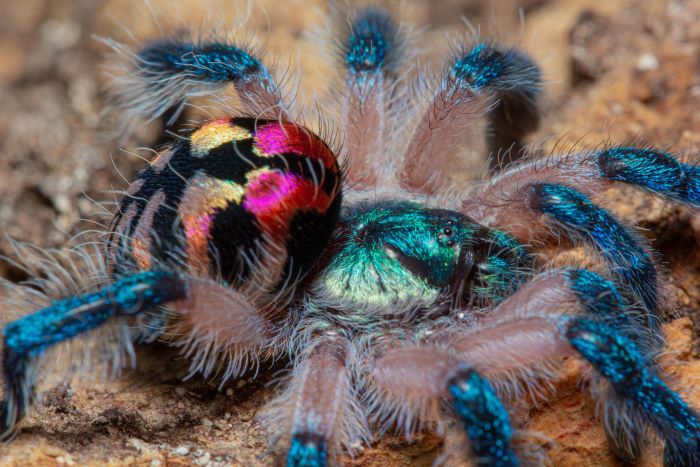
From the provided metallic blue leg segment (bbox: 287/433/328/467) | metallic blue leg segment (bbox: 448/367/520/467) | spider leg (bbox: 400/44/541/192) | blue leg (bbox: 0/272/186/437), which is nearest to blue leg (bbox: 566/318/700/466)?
metallic blue leg segment (bbox: 448/367/520/467)

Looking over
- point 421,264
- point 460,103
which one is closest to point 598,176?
point 460,103

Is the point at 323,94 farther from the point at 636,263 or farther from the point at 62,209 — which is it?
the point at 636,263

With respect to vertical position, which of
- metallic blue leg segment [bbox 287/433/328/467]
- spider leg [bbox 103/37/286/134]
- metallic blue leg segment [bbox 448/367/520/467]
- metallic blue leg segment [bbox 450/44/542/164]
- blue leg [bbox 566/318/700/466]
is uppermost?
metallic blue leg segment [bbox 450/44/542/164]

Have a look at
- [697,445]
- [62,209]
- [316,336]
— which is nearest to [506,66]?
[316,336]

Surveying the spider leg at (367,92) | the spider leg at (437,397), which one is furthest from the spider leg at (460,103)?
the spider leg at (437,397)

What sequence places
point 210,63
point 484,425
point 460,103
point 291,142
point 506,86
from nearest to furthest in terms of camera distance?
point 484,425, point 291,142, point 210,63, point 460,103, point 506,86

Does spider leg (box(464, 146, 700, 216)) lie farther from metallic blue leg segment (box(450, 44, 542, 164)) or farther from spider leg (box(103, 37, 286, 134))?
spider leg (box(103, 37, 286, 134))

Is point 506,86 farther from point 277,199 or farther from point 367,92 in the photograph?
point 277,199

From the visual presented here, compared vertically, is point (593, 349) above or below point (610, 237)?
below
